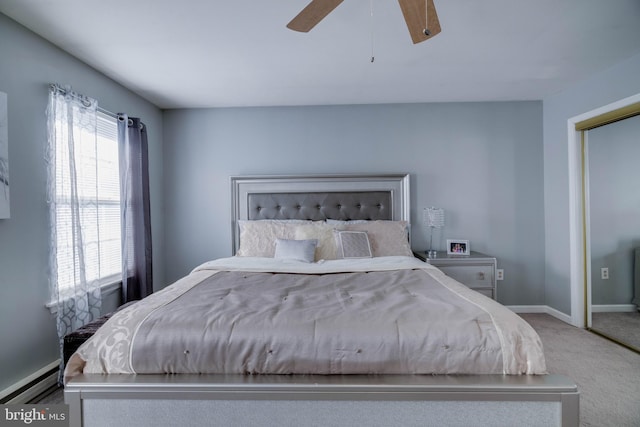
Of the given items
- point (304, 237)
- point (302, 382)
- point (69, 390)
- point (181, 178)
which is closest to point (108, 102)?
point (181, 178)

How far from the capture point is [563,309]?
3.36m

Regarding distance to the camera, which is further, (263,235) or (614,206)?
(263,235)

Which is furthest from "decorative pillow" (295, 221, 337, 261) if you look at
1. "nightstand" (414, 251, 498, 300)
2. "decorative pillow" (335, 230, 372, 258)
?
"nightstand" (414, 251, 498, 300)

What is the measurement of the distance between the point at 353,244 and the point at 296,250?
54 centimetres

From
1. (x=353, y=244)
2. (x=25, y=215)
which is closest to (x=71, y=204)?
(x=25, y=215)

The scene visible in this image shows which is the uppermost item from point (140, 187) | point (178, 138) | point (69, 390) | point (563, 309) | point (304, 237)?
point (178, 138)

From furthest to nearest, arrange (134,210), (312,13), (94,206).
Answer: (134,210), (94,206), (312,13)

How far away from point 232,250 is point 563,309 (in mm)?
3675

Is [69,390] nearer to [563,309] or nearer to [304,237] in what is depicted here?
[304,237]

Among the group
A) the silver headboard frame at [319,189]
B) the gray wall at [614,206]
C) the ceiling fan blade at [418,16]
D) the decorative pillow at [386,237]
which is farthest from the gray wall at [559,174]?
the ceiling fan blade at [418,16]

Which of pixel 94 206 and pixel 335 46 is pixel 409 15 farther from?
pixel 94 206

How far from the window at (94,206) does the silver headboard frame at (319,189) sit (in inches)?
45.1

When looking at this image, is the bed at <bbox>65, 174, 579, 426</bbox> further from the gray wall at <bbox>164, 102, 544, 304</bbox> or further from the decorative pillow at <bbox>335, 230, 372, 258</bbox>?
the gray wall at <bbox>164, 102, 544, 304</bbox>

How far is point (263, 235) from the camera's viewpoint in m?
3.14
